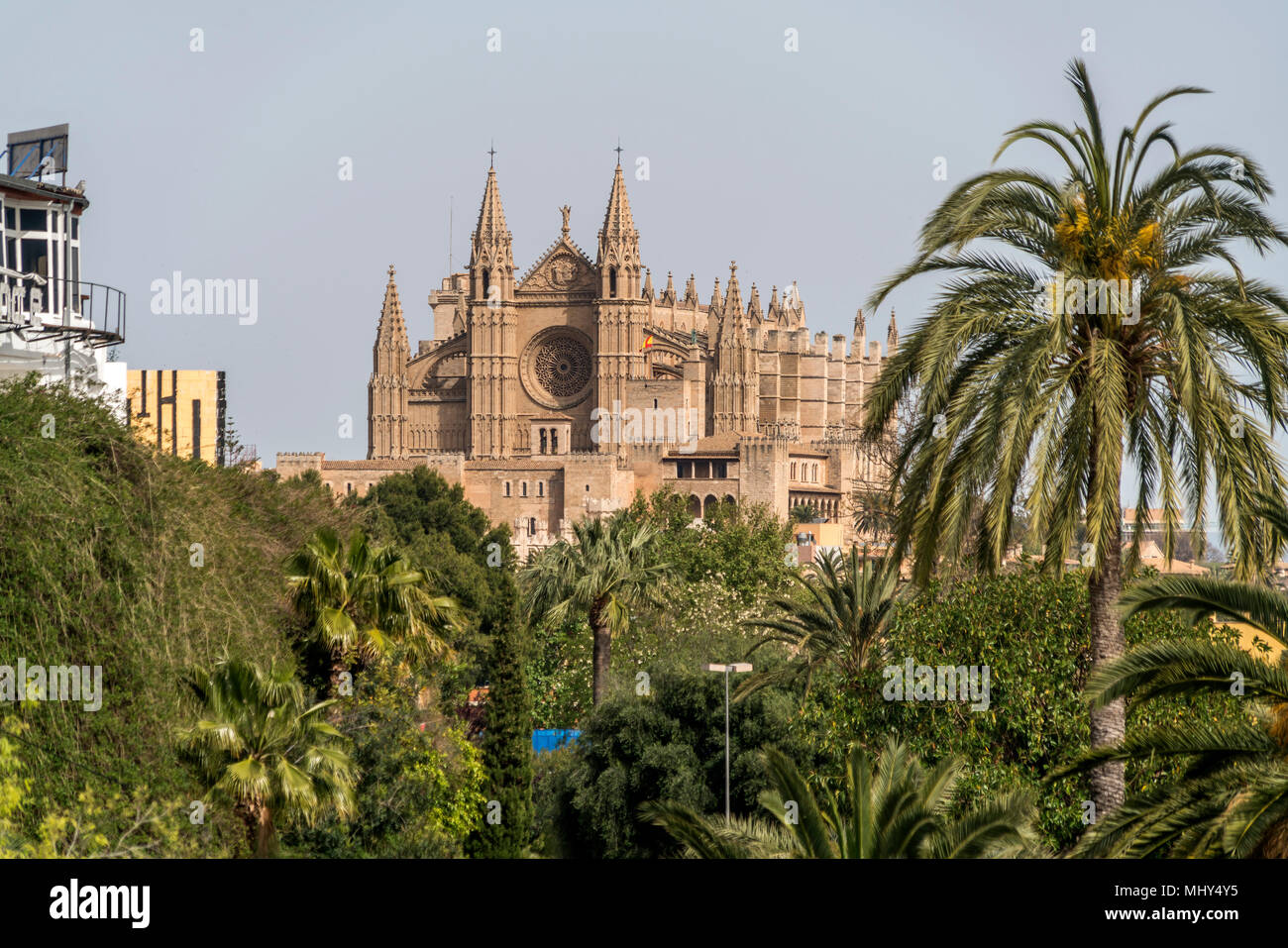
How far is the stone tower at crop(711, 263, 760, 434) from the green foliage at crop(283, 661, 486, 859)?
73811 mm

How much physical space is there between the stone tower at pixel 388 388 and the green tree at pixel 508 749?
7494 centimetres

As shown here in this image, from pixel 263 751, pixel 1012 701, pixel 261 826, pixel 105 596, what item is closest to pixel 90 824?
pixel 261 826

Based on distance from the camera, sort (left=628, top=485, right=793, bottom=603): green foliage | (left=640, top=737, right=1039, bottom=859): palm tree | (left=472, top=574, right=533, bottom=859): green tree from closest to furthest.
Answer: (left=640, top=737, right=1039, bottom=859): palm tree → (left=472, top=574, right=533, bottom=859): green tree → (left=628, top=485, right=793, bottom=603): green foliage

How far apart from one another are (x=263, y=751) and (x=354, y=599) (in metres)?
7.39

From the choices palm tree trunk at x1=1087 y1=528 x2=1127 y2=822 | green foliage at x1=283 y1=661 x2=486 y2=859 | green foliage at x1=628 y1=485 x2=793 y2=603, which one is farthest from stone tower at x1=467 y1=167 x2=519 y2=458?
palm tree trunk at x1=1087 y1=528 x2=1127 y2=822

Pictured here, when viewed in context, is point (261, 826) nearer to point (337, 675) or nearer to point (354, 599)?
point (337, 675)

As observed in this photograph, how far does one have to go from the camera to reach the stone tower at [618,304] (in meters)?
102
